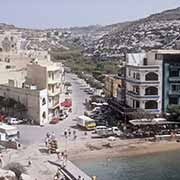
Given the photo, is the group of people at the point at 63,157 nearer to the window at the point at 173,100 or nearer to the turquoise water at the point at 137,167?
the turquoise water at the point at 137,167

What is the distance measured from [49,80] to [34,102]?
12.1 ft

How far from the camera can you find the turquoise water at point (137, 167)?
115 ft

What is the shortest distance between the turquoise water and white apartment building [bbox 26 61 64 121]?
1303cm

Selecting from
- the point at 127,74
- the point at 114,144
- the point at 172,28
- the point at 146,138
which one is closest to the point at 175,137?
the point at 146,138

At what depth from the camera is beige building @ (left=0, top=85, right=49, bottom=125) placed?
4794cm

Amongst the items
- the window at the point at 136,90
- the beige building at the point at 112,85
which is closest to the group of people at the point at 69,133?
the window at the point at 136,90

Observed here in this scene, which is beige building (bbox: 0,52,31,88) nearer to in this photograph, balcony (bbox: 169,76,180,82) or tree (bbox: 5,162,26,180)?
balcony (bbox: 169,76,180,82)

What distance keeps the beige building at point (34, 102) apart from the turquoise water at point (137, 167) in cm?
1085

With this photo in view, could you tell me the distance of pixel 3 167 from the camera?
33.9 metres

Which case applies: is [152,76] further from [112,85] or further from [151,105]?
[112,85]

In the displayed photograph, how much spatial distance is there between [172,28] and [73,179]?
107963 mm

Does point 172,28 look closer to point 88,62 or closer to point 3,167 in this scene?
point 88,62

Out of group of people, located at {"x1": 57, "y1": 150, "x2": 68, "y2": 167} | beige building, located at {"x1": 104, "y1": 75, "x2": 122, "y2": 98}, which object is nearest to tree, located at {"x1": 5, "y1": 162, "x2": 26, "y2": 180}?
group of people, located at {"x1": 57, "y1": 150, "x2": 68, "y2": 167}

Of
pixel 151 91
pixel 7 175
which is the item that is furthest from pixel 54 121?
pixel 7 175
